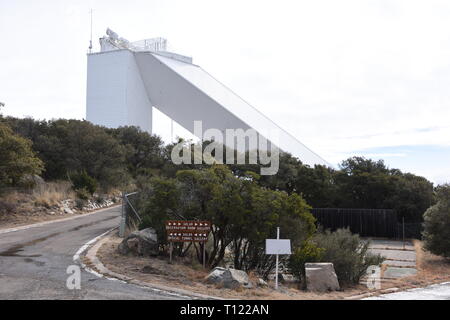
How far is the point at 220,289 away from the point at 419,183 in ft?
68.3

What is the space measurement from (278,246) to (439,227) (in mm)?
8813

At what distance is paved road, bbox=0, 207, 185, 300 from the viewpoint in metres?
6.95

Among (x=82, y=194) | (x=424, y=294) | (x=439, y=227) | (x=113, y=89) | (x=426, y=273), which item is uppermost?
(x=113, y=89)

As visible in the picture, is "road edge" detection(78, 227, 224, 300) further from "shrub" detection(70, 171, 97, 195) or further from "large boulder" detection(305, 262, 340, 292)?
"shrub" detection(70, 171, 97, 195)

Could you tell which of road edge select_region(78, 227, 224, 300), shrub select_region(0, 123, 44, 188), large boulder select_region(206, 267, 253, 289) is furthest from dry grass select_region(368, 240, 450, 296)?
shrub select_region(0, 123, 44, 188)

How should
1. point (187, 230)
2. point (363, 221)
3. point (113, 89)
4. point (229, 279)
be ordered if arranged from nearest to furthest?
point (229, 279), point (187, 230), point (363, 221), point (113, 89)

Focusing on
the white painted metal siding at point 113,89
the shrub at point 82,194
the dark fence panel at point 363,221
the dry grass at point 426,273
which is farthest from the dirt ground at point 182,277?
the white painted metal siding at point 113,89

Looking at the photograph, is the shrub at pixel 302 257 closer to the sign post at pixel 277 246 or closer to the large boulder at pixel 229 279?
the sign post at pixel 277 246

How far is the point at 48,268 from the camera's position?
898 centimetres

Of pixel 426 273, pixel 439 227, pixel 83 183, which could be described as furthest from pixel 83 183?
pixel 426 273

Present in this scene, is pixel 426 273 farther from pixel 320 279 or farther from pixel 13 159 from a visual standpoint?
pixel 13 159
